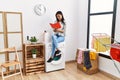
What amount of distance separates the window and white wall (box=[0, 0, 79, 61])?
0.45 m

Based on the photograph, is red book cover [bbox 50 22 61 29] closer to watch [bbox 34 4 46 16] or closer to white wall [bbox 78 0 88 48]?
watch [bbox 34 4 46 16]

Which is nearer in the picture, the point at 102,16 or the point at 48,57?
the point at 48,57

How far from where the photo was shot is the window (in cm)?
318

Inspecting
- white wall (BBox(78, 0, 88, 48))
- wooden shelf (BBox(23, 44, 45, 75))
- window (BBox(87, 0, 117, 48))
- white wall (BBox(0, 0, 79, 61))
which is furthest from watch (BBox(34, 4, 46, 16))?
window (BBox(87, 0, 117, 48))

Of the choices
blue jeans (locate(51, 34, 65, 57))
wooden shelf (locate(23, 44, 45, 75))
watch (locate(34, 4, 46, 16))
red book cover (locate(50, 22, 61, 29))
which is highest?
watch (locate(34, 4, 46, 16))

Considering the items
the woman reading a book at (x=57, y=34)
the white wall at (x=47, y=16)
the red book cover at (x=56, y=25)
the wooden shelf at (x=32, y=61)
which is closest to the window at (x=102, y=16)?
the white wall at (x=47, y=16)

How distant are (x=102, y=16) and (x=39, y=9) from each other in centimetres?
164

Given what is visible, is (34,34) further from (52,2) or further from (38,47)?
(52,2)

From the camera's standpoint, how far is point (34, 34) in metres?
3.59

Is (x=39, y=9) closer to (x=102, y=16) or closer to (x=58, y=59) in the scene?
(x=58, y=59)

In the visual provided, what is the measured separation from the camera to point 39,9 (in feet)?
11.6

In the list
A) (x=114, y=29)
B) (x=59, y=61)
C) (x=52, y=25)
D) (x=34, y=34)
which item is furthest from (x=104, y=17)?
(x=34, y=34)

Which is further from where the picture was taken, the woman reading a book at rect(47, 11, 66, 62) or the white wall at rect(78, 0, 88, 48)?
the white wall at rect(78, 0, 88, 48)

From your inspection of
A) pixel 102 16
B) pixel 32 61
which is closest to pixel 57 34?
pixel 32 61
